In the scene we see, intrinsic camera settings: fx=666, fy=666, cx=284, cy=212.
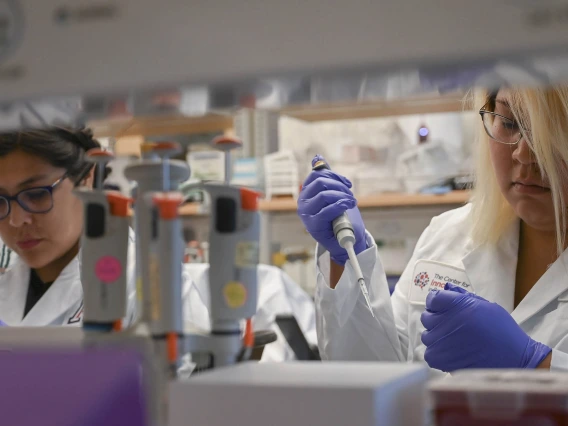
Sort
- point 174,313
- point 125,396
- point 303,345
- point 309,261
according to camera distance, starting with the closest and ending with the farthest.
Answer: point 125,396, point 174,313, point 303,345, point 309,261

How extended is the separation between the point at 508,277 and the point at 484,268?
0.20 ft

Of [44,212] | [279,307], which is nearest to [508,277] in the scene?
[44,212]

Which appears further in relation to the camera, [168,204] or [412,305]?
[412,305]

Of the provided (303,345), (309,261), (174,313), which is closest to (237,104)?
(174,313)

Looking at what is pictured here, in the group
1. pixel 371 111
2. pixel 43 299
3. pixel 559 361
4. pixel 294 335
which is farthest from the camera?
pixel 371 111

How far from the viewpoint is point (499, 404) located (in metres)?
0.60

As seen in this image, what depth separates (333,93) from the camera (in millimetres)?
651

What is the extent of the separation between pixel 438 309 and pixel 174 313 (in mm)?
A: 723

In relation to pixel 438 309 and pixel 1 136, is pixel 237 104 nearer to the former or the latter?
pixel 438 309

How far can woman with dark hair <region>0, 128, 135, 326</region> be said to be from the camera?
1802 millimetres

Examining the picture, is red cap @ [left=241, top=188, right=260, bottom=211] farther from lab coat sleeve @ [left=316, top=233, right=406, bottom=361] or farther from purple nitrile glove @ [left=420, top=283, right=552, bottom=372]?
lab coat sleeve @ [left=316, top=233, right=406, bottom=361]

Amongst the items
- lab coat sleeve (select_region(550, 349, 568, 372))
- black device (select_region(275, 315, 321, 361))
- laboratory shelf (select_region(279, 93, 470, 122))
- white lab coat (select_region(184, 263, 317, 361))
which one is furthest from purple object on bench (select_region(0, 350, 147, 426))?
laboratory shelf (select_region(279, 93, 470, 122))

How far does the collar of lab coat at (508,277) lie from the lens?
154 centimetres

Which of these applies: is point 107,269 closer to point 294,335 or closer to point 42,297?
point 42,297
